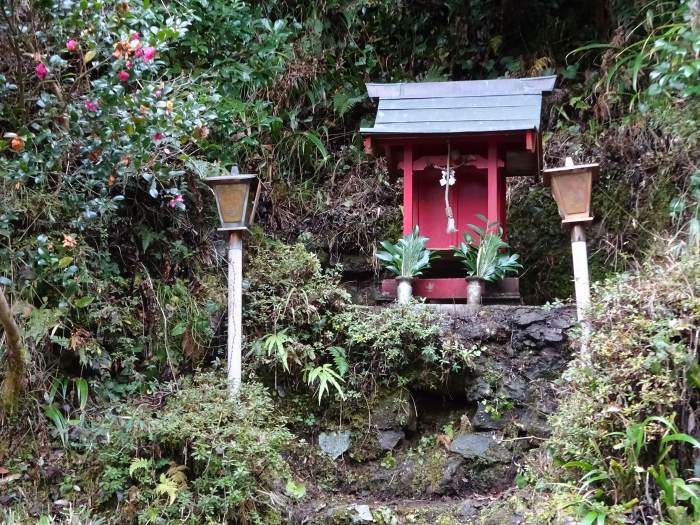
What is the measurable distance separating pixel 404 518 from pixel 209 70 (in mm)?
4364

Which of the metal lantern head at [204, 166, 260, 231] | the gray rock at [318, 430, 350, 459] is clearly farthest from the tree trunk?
the gray rock at [318, 430, 350, 459]

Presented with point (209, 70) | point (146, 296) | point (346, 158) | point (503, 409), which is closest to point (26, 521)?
point (146, 296)

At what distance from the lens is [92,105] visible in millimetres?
4812

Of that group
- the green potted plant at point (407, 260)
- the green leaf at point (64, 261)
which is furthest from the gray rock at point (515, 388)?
the green leaf at point (64, 261)

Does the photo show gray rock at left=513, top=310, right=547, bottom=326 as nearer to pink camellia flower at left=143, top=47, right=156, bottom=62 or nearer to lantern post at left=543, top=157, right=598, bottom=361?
lantern post at left=543, top=157, right=598, bottom=361

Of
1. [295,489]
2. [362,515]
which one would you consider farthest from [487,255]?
[295,489]

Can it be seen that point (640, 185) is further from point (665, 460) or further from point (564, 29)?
point (665, 460)

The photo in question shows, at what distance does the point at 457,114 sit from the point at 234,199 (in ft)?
6.51

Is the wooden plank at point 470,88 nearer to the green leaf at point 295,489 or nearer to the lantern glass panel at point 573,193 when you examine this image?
the lantern glass panel at point 573,193

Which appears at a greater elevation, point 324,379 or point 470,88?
point 470,88

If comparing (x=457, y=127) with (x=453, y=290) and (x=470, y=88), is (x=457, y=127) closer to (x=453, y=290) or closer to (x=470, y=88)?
(x=470, y=88)

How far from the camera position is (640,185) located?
6.70 metres

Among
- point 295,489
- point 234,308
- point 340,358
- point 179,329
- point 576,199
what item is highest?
point 576,199

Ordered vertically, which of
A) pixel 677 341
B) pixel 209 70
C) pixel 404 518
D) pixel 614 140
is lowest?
pixel 404 518
